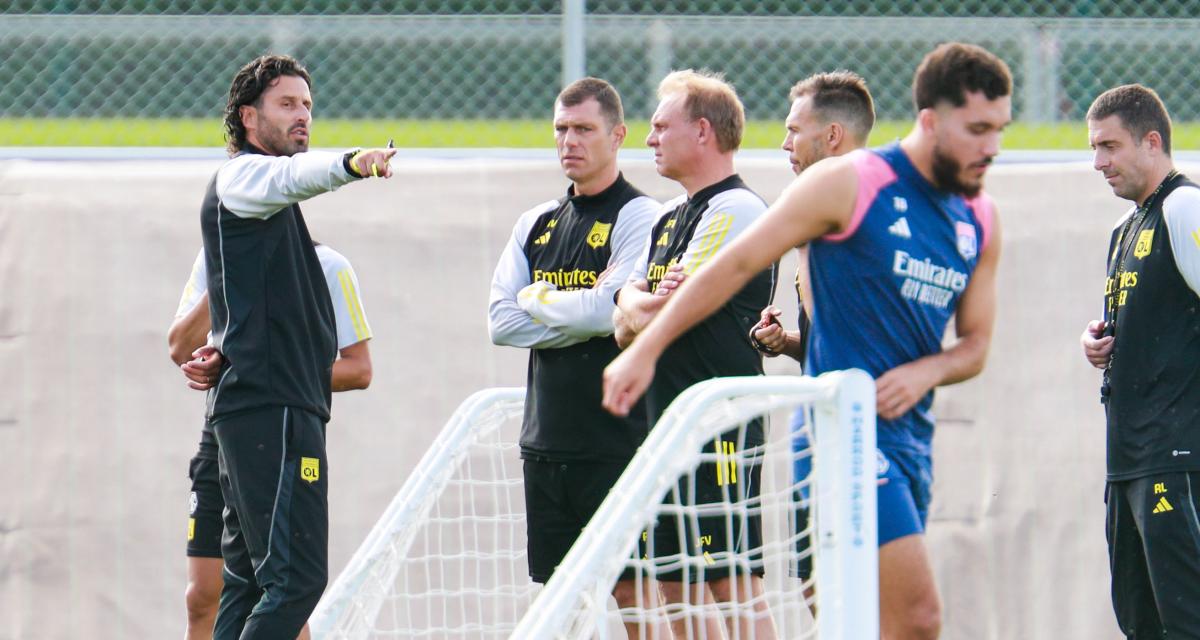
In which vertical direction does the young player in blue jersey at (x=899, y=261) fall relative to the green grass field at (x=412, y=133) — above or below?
below

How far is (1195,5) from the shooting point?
21.1 ft

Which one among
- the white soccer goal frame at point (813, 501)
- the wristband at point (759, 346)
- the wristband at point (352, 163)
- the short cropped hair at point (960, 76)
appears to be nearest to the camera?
the white soccer goal frame at point (813, 501)

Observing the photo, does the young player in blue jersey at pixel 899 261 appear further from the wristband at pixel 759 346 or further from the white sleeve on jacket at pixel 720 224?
the wristband at pixel 759 346

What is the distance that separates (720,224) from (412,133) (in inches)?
97.9

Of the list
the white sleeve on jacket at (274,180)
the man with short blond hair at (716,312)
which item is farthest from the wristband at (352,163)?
the man with short blond hair at (716,312)

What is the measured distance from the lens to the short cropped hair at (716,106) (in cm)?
449

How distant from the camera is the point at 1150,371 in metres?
4.58

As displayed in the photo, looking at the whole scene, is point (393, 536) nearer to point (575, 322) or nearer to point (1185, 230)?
point (575, 322)

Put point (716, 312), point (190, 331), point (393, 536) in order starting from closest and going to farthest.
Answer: point (716, 312) < point (393, 536) < point (190, 331)

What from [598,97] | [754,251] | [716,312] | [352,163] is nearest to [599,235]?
[598,97]

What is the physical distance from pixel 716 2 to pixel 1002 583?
2681 mm

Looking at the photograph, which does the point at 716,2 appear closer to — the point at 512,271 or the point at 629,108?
the point at 629,108

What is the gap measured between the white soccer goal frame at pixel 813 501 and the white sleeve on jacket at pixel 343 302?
1913 millimetres

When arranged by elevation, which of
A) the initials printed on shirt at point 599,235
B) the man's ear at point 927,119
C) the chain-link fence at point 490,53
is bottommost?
the initials printed on shirt at point 599,235
